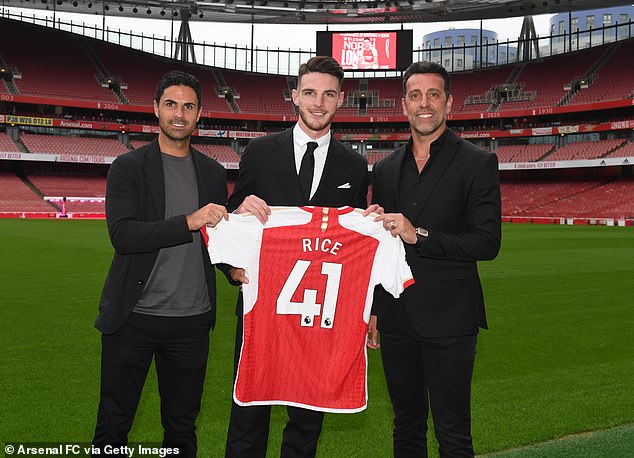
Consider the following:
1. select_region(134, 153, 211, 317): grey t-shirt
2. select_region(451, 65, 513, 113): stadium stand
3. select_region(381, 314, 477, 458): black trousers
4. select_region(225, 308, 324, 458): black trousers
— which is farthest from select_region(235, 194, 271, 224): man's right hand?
select_region(451, 65, 513, 113): stadium stand

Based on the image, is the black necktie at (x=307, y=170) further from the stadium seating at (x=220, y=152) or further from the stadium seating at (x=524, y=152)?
the stadium seating at (x=220, y=152)

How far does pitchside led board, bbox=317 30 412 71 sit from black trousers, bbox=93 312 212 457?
51802 mm

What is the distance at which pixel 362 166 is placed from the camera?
3609mm

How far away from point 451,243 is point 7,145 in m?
52.5

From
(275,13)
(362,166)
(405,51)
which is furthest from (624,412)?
(405,51)

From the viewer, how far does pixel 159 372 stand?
143 inches

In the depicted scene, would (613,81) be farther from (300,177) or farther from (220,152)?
(300,177)

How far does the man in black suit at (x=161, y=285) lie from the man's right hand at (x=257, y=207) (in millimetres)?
276

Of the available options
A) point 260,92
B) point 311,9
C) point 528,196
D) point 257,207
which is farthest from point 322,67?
point 260,92

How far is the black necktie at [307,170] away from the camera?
138 inches

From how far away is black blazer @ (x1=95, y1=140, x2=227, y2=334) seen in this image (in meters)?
3.27

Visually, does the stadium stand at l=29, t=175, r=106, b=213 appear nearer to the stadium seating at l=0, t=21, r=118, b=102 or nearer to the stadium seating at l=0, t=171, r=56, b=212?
the stadium seating at l=0, t=171, r=56, b=212

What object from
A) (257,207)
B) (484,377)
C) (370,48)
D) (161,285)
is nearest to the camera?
(257,207)

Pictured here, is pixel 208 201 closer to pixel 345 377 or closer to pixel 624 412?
pixel 345 377
